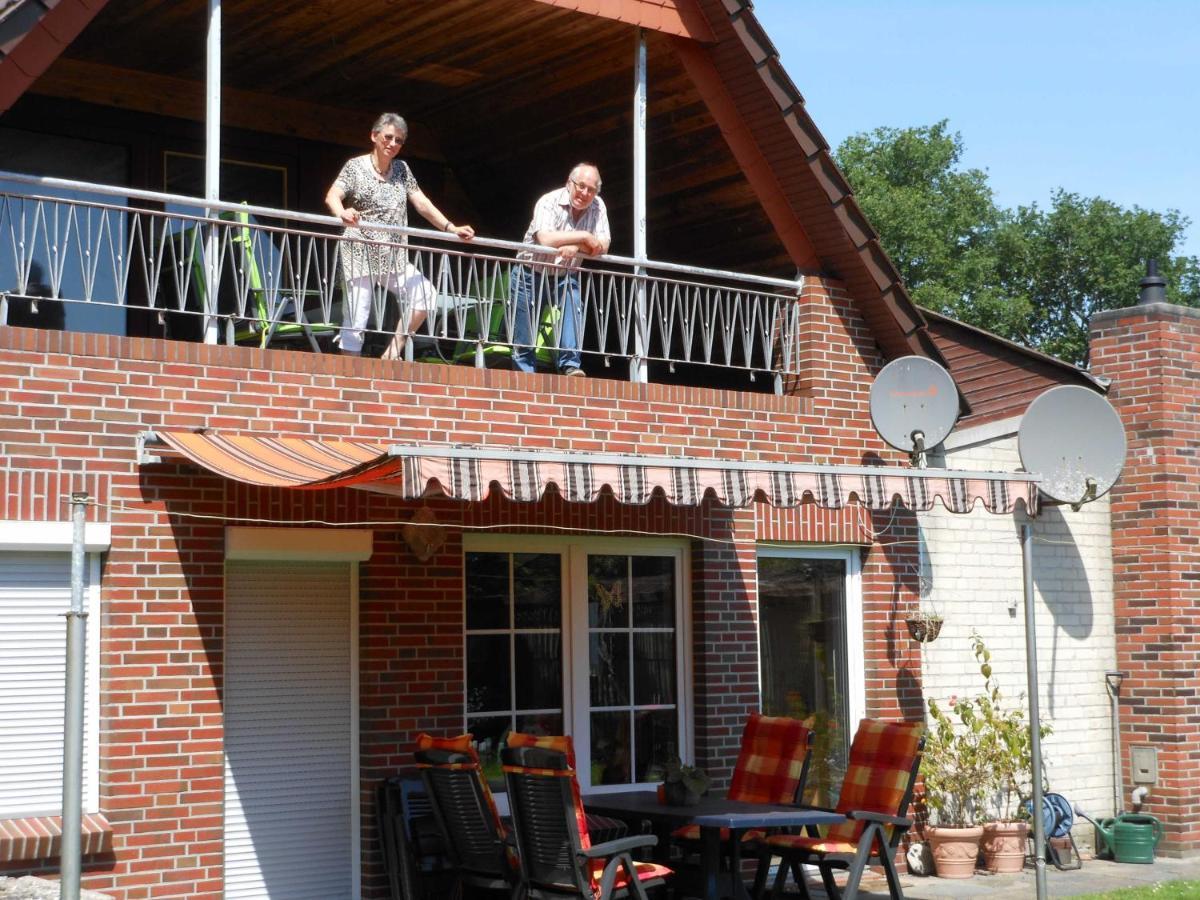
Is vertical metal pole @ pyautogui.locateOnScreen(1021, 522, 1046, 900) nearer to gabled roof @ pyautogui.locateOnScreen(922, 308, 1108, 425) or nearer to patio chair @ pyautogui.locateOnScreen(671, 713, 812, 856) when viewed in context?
patio chair @ pyautogui.locateOnScreen(671, 713, 812, 856)

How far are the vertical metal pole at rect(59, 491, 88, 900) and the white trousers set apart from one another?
11.8ft

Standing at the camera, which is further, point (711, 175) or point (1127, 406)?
point (1127, 406)

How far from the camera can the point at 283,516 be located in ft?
29.0

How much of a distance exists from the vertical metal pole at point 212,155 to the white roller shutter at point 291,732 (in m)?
1.45

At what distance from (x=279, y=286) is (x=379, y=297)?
3.57ft

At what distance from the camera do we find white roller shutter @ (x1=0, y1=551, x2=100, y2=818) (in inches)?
317

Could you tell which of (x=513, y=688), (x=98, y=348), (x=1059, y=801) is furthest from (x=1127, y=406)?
(x=98, y=348)

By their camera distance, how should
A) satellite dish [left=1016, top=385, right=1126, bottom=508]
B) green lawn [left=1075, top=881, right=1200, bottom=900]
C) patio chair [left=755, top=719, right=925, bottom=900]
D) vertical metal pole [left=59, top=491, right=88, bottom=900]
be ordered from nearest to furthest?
1. vertical metal pole [left=59, top=491, right=88, bottom=900]
2. patio chair [left=755, top=719, right=925, bottom=900]
3. green lawn [left=1075, top=881, right=1200, bottom=900]
4. satellite dish [left=1016, top=385, right=1126, bottom=508]

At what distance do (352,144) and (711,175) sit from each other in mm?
2981

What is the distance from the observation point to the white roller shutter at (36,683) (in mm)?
8047

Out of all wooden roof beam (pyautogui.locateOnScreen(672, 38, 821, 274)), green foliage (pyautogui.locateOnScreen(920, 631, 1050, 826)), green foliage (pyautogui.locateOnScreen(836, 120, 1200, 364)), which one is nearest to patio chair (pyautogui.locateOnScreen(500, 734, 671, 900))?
green foliage (pyautogui.locateOnScreen(920, 631, 1050, 826))

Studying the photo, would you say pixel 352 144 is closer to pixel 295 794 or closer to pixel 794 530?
pixel 794 530

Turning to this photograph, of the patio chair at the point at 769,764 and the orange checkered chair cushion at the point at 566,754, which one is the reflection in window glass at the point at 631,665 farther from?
the orange checkered chair cushion at the point at 566,754

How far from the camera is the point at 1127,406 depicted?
1338 centimetres
